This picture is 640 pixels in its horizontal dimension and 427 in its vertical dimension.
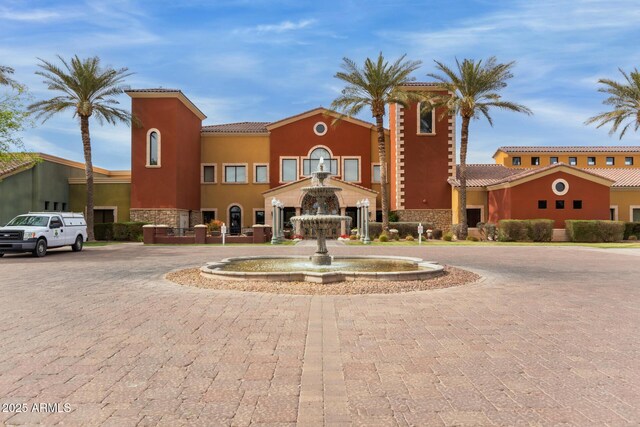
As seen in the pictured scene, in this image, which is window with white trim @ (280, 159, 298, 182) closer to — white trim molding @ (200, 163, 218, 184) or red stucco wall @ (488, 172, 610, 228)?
white trim molding @ (200, 163, 218, 184)

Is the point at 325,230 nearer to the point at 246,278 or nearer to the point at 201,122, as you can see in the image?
the point at 246,278

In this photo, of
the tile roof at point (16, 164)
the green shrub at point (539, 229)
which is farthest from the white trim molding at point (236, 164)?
the green shrub at point (539, 229)

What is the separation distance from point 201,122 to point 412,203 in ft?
71.2

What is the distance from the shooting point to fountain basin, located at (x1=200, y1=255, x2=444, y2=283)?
10805mm

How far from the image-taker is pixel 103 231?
33.6m

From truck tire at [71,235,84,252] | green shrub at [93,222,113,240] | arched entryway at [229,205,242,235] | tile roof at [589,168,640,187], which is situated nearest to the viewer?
truck tire at [71,235,84,252]

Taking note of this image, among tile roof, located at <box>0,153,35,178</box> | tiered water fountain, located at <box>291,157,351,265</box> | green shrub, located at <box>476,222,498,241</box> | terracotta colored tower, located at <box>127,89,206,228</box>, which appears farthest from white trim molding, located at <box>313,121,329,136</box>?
tiered water fountain, located at <box>291,157,351,265</box>

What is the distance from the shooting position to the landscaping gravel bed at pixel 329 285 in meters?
9.66

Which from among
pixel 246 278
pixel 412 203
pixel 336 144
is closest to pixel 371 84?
pixel 336 144

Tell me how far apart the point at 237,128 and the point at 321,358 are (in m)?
39.4

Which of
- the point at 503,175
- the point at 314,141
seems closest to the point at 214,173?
the point at 314,141

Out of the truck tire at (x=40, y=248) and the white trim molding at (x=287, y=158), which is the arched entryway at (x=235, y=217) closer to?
the white trim molding at (x=287, y=158)

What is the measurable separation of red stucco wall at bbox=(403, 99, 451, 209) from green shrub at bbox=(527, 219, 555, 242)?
26.3ft

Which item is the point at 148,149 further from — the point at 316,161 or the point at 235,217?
the point at 316,161
